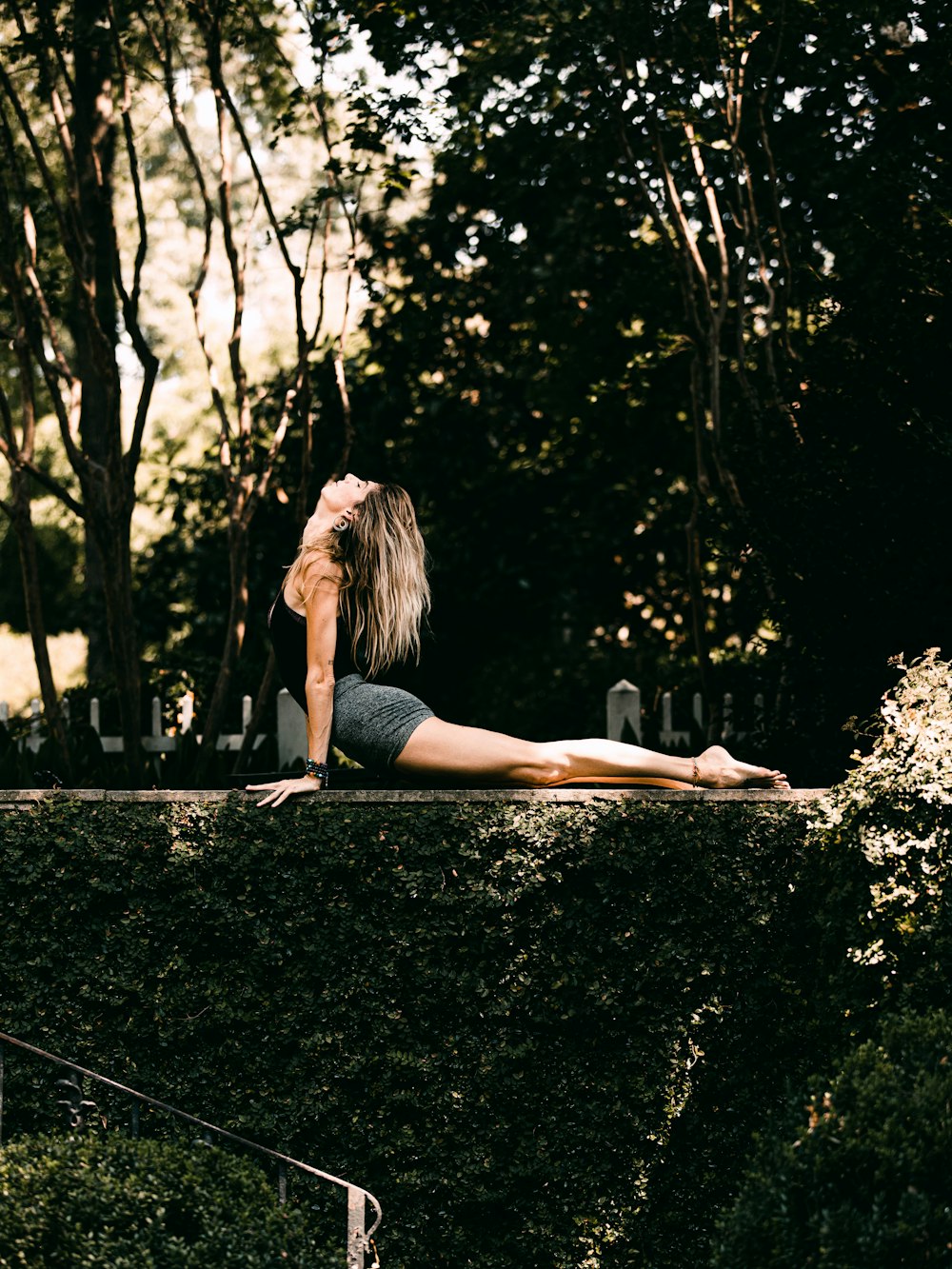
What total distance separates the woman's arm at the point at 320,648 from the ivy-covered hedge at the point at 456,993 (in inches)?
12.0

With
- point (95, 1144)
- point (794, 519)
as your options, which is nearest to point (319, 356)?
point (794, 519)

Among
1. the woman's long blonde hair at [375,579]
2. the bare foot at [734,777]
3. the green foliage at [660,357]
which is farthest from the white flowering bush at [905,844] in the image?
the green foliage at [660,357]

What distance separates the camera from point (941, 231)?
6.49 meters

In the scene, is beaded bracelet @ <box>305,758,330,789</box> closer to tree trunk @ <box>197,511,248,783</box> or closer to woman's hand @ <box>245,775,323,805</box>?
woman's hand @ <box>245,775,323,805</box>

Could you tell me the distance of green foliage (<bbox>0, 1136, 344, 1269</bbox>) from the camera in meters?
3.39

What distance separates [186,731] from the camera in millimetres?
7570

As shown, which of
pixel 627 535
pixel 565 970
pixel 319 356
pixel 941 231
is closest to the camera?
pixel 565 970

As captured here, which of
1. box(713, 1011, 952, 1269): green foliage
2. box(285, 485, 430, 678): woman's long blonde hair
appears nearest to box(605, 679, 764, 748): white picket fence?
box(285, 485, 430, 678): woman's long blonde hair

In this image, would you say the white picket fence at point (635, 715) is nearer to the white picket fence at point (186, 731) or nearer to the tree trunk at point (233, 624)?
the white picket fence at point (186, 731)

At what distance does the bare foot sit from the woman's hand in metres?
1.39

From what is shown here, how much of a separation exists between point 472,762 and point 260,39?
5.69 meters

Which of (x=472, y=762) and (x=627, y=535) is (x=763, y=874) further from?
(x=627, y=535)

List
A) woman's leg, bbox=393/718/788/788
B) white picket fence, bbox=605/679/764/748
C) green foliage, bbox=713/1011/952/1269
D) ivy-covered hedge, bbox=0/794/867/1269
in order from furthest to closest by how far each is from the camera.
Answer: white picket fence, bbox=605/679/764/748, woman's leg, bbox=393/718/788/788, ivy-covered hedge, bbox=0/794/867/1269, green foliage, bbox=713/1011/952/1269

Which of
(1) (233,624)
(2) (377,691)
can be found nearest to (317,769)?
(2) (377,691)
